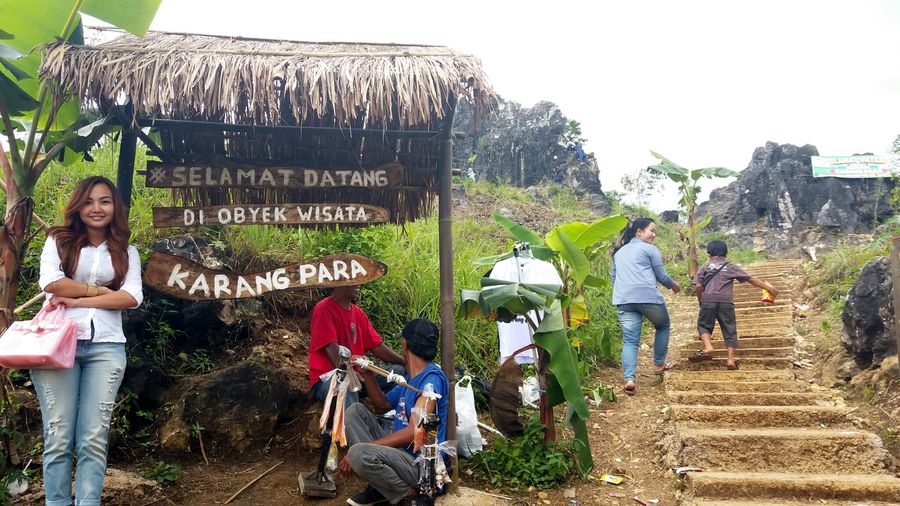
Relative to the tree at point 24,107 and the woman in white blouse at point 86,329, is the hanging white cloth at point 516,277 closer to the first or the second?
the woman in white blouse at point 86,329

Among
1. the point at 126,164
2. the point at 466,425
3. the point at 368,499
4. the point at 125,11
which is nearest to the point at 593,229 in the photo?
the point at 466,425

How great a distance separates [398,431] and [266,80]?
2177 mm

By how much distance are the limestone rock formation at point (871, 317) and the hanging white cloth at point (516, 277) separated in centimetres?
294

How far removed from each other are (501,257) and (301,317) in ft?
7.07

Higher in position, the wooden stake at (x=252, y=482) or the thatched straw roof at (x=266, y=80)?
the thatched straw roof at (x=266, y=80)

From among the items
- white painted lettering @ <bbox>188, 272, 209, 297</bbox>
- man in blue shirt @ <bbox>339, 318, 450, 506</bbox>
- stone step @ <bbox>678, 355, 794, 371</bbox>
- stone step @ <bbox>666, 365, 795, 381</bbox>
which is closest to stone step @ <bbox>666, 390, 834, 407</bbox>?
stone step @ <bbox>666, 365, 795, 381</bbox>

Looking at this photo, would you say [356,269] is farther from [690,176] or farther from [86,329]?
[690,176]

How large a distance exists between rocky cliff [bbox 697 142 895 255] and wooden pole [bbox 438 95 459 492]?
16298 mm

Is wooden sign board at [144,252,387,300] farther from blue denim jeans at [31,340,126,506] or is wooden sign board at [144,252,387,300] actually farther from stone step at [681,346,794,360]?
stone step at [681,346,794,360]

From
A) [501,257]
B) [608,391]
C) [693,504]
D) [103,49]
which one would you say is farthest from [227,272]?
[608,391]

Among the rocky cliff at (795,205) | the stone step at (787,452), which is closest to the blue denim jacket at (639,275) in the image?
the stone step at (787,452)

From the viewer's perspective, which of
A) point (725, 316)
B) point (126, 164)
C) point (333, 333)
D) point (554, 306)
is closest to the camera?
point (126, 164)

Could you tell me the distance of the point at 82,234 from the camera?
297 centimetres

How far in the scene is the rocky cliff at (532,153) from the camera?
21172mm
